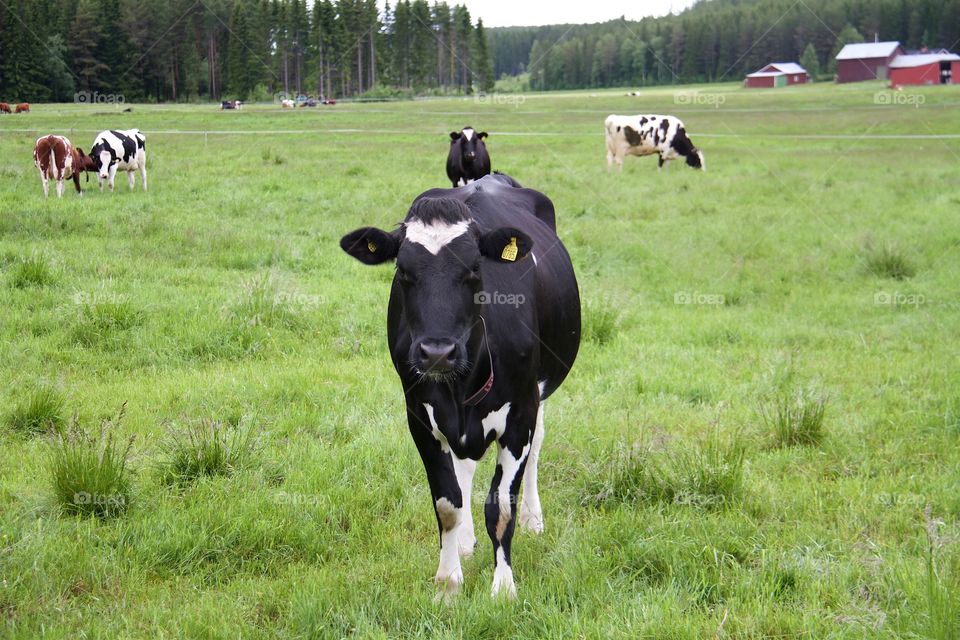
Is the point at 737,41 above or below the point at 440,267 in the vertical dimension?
→ above

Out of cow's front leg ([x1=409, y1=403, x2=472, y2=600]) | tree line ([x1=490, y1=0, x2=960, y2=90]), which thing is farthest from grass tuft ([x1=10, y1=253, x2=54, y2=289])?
tree line ([x1=490, y1=0, x2=960, y2=90])

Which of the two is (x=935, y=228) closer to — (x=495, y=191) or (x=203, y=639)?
(x=495, y=191)

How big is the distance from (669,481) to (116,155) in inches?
647

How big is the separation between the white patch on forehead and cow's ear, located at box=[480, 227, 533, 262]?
13cm

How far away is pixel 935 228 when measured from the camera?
537 inches

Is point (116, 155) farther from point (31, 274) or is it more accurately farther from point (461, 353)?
point (461, 353)

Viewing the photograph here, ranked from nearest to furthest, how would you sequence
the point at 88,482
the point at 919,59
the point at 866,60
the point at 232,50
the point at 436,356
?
the point at 436,356, the point at 88,482, the point at 232,50, the point at 919,59, the point at 866,60

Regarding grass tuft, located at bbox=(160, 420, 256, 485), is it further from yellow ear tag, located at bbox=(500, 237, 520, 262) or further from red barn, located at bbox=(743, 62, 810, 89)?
red barn, located at bbox=(743, 62, 810, 89)

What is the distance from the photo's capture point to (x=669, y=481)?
191 inches

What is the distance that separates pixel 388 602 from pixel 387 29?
8601 centimetres

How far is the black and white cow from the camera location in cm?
368

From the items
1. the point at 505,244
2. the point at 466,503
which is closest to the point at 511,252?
the point at 505,244

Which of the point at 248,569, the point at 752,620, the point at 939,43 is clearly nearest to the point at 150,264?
the point at 248,569

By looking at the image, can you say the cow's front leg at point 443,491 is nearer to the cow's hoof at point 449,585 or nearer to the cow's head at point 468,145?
the cow's hoof at point 449,585
